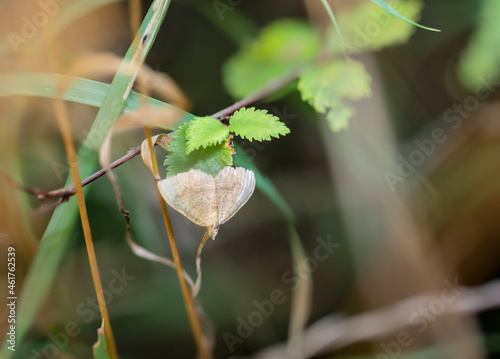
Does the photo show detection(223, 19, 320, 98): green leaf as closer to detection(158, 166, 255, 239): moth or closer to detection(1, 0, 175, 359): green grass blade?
detection(1, 0, 175, 359): green grass blade

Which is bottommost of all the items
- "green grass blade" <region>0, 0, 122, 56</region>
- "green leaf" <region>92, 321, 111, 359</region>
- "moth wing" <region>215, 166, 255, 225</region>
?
"green leaf" <region>92, 321, 111, 359</region>

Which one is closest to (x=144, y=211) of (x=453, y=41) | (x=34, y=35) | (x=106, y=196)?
(x=106, y=196)

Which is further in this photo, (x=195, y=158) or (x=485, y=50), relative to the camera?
(x=485, y=50)

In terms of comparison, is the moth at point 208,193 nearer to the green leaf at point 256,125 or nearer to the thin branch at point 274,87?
the green leaf at point 256,125

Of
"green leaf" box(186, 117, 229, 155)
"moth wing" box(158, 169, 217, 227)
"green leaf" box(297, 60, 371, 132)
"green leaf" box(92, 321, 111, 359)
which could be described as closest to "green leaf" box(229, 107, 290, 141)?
"green leaf" box(186, 117, 229, 155)

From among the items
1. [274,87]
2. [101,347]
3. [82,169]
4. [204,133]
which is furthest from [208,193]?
[274,87]

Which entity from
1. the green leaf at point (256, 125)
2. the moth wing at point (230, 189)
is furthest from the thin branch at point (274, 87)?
the moth wing at point (230, 189)

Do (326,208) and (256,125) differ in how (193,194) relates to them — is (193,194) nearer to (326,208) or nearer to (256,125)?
(256,125)
